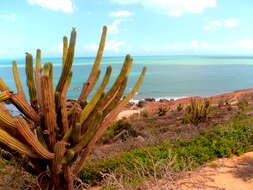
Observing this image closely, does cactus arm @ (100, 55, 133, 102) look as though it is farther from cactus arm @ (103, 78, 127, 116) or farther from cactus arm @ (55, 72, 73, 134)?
cactus arm @ (55, 72, 73, 134)

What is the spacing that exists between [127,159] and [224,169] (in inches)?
80.2

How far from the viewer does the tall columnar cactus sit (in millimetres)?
2793

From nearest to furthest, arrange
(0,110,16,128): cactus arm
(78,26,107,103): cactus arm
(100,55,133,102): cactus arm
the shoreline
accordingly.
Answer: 1. (0,110,16,128): cactus arm
2. (100,55,133,102): cactus arm
3. (78,26,107,103): cactus arm
4. the shoreline

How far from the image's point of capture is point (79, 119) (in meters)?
3.08

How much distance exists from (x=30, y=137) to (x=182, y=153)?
3.91 metres

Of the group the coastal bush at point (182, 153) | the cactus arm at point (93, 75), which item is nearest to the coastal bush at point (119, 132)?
the coastal bush at point (182, 153)

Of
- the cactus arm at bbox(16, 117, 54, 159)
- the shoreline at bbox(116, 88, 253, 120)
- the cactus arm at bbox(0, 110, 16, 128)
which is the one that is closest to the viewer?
the cactus arm at bbox(16, 117, 54, 159)

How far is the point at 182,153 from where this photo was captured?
18.7 feet

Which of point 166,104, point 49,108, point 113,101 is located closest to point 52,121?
point 49,108

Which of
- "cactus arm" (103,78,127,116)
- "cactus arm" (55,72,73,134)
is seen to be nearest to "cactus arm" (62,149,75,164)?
"cactus arm" (55,72,73,134)

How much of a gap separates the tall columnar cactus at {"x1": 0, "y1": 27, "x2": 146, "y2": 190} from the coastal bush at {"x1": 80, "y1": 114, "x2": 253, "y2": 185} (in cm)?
169

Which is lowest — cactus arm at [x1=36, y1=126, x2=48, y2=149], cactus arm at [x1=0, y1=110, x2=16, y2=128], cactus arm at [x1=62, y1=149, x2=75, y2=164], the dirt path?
the dirt path

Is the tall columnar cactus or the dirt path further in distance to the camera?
the dirt path

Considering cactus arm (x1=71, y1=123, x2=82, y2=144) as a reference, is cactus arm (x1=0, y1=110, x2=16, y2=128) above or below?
above
